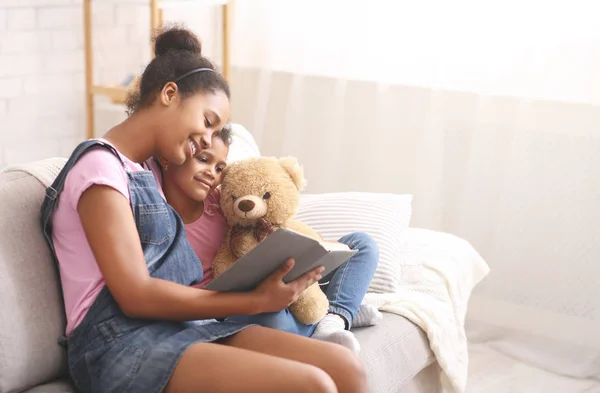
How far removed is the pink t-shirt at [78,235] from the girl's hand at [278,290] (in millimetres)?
286

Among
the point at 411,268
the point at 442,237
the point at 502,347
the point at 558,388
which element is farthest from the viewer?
the point at 502,347

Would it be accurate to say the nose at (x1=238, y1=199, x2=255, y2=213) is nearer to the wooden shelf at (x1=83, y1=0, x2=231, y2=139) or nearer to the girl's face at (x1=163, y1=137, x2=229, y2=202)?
the girl's face at (x1=163, y1=137, x2=229, y2=202)

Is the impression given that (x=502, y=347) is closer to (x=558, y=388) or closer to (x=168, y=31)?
(x=558, y=388)

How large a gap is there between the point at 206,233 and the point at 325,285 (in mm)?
308

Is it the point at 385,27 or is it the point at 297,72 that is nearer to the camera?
the point at 385,27

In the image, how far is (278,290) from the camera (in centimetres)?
151

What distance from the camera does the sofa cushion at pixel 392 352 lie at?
1.73m

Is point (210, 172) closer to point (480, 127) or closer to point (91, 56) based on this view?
point (480, 127)

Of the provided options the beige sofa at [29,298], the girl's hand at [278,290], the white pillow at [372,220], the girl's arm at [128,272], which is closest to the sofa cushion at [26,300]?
the beige sofa at [29,298]

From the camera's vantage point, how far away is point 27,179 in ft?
5.37

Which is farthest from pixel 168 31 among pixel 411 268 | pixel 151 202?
pixel 411 268

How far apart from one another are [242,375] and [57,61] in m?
2.34

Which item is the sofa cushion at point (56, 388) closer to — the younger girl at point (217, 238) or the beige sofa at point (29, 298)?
the beige sofa at point (29, 298)

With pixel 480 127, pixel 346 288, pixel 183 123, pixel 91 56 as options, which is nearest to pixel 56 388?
pixel 183 123
